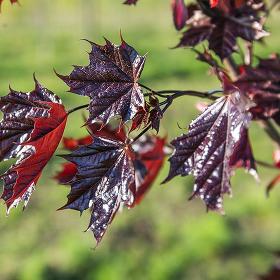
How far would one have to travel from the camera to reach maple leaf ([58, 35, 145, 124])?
81cm

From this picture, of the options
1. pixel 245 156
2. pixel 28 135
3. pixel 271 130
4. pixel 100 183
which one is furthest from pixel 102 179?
pixel 271 130

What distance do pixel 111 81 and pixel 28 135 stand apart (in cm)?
14

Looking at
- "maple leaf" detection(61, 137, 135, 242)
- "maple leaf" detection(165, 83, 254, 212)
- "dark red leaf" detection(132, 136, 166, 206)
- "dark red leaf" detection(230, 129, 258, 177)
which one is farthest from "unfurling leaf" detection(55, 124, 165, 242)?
"dark red leaf" detection(132, 136, 166, 206)

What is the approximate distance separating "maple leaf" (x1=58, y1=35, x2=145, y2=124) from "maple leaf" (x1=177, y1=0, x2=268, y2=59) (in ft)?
1.23

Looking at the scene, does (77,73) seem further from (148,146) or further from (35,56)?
(35,56)

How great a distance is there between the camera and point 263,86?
1.20 meters

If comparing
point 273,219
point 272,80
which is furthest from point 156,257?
point 272,80

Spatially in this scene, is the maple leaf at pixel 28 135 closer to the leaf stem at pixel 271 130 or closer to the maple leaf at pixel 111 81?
the maple leaf at pixel 111 81

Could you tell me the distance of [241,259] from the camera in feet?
16.8

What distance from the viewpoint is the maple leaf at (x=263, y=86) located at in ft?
3.82

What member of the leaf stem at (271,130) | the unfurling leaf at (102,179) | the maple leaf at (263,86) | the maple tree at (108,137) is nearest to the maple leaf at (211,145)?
the maple tree at (108,137)

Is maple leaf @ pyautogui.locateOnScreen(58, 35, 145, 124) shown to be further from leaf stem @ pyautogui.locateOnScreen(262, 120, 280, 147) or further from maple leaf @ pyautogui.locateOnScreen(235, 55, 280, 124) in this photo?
leaf stem @ pyautogui.locateOnScreen(262, 120, 280, 147)

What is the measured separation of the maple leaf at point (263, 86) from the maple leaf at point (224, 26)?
63mm

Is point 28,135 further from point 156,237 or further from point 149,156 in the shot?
point 156,237
